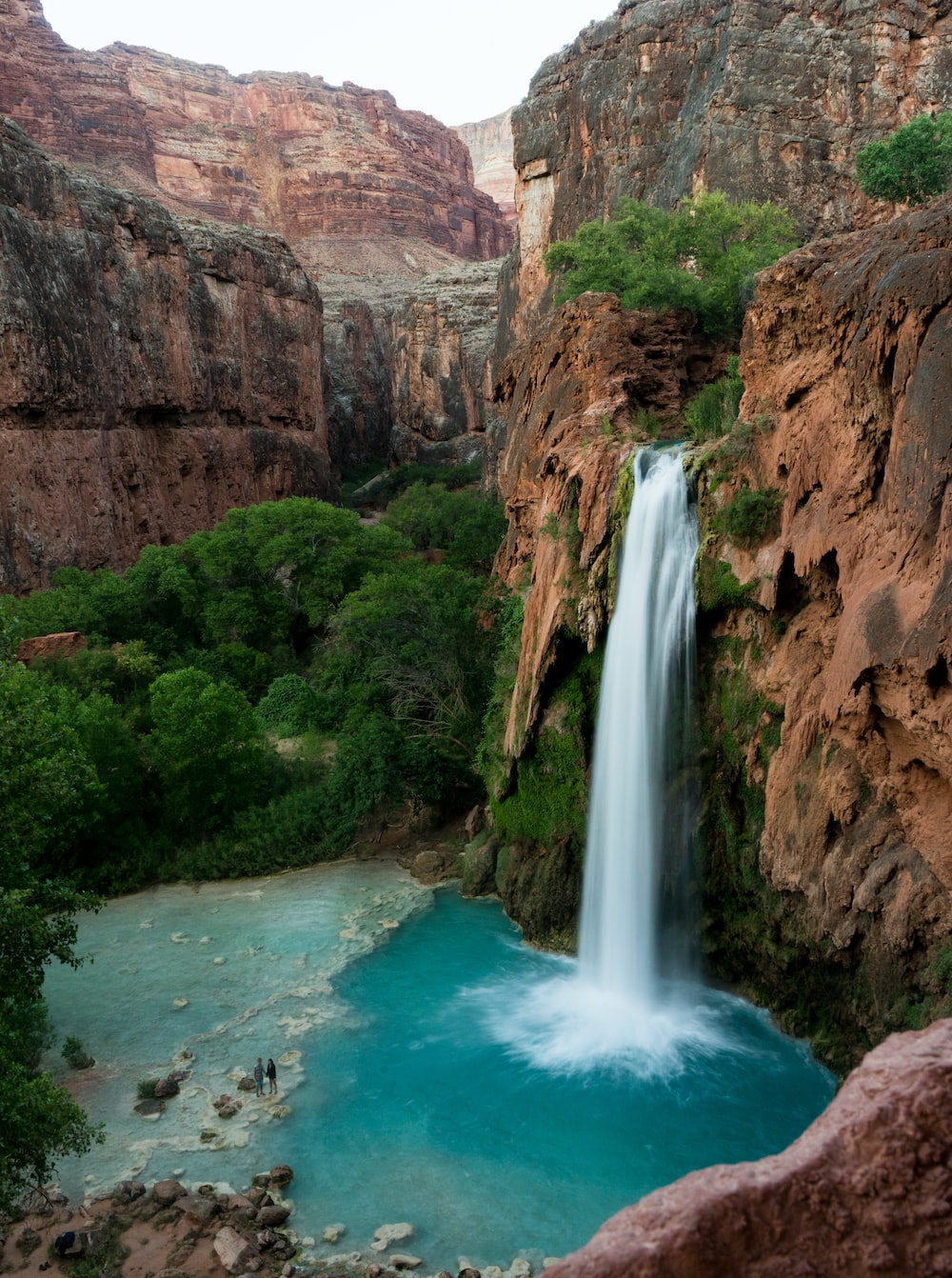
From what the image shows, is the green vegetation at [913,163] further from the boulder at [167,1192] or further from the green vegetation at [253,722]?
the boulder at [167,1192]

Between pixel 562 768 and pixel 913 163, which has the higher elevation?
pixel 913 163

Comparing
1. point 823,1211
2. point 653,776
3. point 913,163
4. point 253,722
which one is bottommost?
point 253,722

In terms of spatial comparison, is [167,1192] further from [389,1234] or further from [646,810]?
[646,810]

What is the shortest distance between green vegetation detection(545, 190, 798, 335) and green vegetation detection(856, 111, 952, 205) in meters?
3.12

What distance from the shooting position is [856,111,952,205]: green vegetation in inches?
1203

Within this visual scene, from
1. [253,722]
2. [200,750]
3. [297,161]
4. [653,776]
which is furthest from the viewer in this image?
[297,161]

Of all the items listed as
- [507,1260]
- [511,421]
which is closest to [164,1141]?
[507,1260]

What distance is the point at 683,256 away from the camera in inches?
1284

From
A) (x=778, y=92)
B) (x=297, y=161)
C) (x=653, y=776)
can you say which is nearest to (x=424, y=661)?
(x=653, y=776)

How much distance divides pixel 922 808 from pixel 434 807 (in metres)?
15.4

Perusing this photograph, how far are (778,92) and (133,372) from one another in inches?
1260

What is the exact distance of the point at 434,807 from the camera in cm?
2636

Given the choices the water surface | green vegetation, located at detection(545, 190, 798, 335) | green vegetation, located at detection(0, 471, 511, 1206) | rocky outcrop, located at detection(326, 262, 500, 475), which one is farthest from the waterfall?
rocky outcrop, located at detection(326, 262, 500, 475)

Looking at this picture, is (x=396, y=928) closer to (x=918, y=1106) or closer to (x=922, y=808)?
(x=922, y=808)
